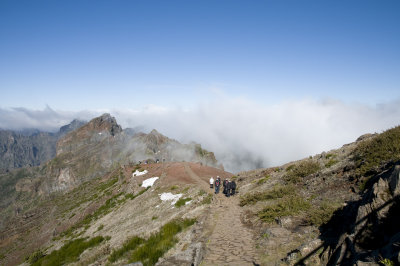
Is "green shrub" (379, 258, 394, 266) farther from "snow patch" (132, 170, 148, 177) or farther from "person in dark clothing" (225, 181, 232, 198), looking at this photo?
"snow patch" (132, 170, 148, 177)

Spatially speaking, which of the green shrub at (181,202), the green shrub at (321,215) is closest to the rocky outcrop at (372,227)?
the green shrub at (321,215)

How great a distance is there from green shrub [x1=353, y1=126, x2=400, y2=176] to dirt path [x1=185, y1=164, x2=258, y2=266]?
10.5 meters

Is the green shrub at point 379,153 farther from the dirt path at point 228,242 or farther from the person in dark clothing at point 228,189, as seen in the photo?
the person in dark clothing at point 228,189

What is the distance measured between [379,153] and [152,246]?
1877 centimetres

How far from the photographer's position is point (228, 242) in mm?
14453

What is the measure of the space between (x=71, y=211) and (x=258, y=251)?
4984cm

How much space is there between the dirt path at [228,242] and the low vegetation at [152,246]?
2.39 m

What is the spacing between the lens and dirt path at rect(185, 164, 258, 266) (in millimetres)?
12085

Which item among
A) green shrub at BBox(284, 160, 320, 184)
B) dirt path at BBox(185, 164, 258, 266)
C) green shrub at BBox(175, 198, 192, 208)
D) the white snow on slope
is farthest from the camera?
the white snow on slope

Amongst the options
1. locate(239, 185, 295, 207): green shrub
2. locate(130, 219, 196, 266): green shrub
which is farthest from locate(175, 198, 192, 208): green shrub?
locate(130, 219, 196, 266): green shrub

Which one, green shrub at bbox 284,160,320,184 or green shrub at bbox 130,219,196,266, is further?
green shrub at bbox 284,160,320,184

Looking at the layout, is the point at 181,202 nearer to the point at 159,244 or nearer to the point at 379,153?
the point at 159,244

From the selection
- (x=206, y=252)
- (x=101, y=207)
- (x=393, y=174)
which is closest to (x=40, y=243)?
(x=101, y=207)

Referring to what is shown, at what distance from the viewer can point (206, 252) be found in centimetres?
1305
